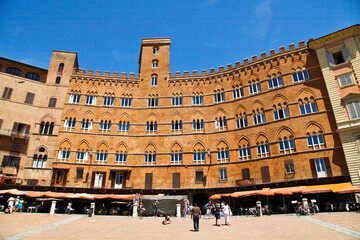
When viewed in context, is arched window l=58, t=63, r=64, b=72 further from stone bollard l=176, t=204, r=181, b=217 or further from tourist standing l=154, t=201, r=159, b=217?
stone bollard l=176, t=204, r=181, b=217

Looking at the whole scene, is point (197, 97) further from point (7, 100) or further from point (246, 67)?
point (7, 100)

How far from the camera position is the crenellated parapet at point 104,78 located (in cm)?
4147

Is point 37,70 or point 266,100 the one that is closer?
point 266,100

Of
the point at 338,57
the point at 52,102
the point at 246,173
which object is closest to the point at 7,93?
the point at 52,102

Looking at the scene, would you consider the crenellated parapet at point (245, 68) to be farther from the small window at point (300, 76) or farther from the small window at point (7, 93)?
the small window at point (7, 93)

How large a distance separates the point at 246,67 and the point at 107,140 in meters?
24.3

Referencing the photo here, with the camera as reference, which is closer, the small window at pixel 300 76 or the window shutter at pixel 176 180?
the small window at pixel 300 76

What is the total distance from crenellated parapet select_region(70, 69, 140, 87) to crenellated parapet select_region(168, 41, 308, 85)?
264 inches

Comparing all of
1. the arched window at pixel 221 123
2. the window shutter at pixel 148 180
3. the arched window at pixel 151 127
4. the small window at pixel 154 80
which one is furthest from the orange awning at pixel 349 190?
the small window at pixel 154 80

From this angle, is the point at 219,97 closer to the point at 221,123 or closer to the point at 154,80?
the point at 221,123

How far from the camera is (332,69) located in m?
31.1

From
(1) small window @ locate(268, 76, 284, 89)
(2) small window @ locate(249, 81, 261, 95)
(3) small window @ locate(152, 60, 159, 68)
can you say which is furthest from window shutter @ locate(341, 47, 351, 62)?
(3) small window @ locate(152, 60, 159, 68)

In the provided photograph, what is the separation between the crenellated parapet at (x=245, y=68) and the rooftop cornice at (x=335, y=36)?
1401 mm

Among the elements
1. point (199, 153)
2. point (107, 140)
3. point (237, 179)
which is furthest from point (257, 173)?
point (107, 140)
